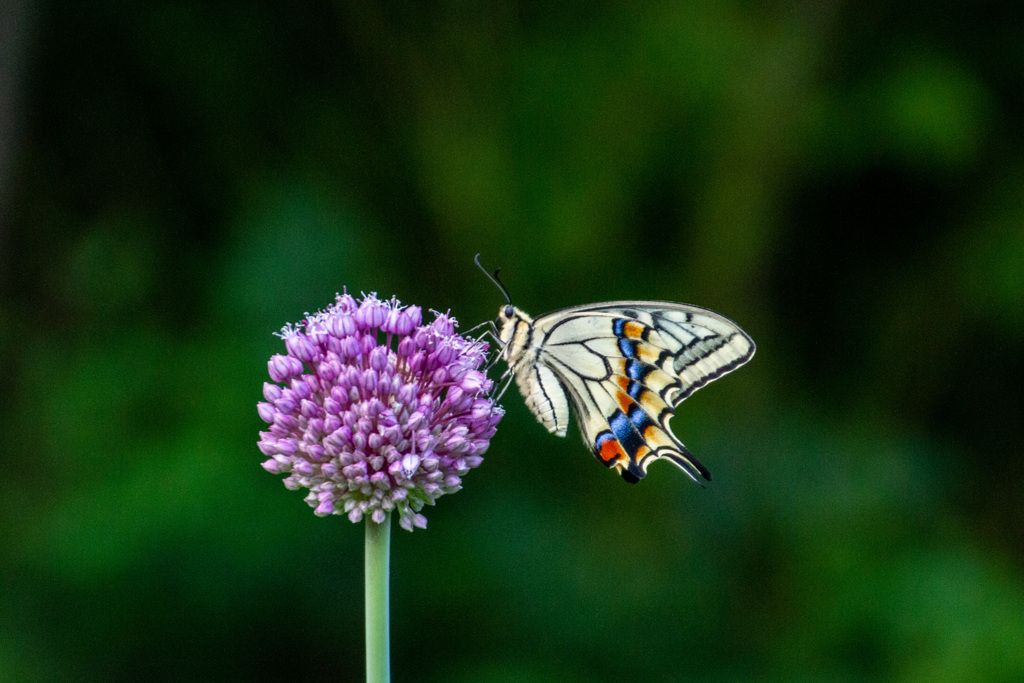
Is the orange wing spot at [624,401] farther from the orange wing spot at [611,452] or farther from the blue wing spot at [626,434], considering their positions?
the orange wing spot at [611,452]

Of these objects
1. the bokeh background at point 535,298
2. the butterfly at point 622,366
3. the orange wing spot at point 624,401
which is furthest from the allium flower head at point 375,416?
the bokeh background at point 535,298

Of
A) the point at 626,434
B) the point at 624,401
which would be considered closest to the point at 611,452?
the point at 626,434

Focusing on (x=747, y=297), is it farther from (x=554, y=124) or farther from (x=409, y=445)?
(x=409, y=445)

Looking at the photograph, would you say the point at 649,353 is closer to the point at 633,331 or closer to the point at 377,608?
the point at 633,331

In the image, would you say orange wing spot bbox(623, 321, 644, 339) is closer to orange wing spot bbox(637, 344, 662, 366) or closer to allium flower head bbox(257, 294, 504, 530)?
orange wing spot bbox(637, 344, 662, 366)

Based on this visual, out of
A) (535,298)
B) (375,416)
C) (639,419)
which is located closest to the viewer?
(375,416)

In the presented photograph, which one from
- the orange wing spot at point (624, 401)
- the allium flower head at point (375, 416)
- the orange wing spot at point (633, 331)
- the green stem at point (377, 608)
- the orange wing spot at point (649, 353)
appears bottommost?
the green stem at point (377, 608)
